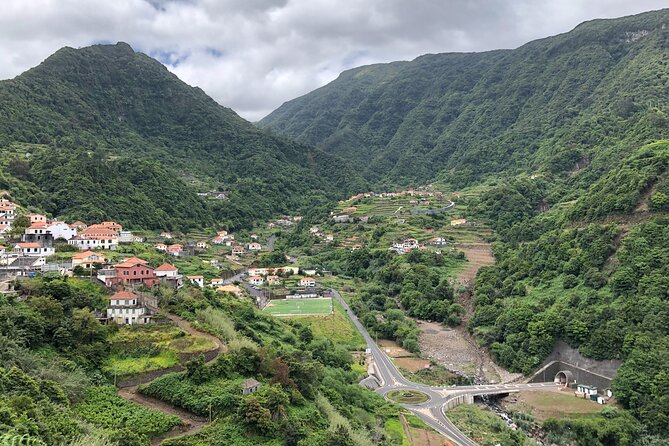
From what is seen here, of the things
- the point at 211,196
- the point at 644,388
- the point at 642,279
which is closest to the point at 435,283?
the point at 642,279

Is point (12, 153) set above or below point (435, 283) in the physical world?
above

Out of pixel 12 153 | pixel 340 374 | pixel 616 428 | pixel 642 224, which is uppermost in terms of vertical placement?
pixel 12 153

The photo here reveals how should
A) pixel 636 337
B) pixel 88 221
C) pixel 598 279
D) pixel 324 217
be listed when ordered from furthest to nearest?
1. pixel 324 217
2. pixel 88 221
3. pixel 598 279
4. pixel 636 337

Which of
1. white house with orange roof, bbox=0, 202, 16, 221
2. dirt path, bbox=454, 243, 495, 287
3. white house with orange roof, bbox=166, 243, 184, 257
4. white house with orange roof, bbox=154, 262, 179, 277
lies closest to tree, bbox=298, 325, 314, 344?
white house with orange roof, bbox=154, 262, 179, 277

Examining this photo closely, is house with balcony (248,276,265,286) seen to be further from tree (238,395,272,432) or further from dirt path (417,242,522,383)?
tree (238,395,272,432)

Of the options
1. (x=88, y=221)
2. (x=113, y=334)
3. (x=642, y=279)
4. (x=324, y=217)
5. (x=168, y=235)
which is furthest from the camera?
(x=324, y=217)

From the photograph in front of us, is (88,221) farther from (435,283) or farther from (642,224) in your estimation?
(642,224)
